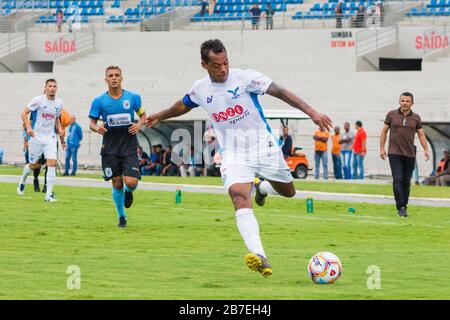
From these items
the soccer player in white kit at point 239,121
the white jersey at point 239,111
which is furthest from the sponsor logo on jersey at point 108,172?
the white jersey at point 239,111

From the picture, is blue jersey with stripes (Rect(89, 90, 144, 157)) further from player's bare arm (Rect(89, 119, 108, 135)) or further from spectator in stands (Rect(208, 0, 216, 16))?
spectator in stands (Rect(208, 0, 216, 16))

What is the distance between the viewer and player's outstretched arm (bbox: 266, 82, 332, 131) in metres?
11.5

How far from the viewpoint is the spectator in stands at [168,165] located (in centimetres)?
3806

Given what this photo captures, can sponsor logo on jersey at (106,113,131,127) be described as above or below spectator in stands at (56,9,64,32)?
below

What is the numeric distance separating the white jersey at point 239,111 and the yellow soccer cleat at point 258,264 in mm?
1571

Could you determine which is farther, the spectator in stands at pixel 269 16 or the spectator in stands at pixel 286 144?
the spectator in stands at pixel 269 16

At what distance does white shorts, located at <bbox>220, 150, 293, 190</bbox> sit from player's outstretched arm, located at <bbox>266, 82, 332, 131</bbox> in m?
0.82

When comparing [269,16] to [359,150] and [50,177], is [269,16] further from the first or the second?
[50,177]

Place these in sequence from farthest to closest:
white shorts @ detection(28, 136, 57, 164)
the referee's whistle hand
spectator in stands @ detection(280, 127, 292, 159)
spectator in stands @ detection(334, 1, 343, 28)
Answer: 1. spectator in stands @ detection(334, 1, 343, 28)
2. spectator in stands @ detection(280, 127, 292, 159)
3. white shorts @ detection(28, 136, 57, 164)
4. the referee's whistle hand

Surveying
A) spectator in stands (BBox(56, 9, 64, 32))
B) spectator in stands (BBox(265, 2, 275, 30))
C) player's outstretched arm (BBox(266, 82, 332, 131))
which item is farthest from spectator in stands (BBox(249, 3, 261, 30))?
player's outstretched arm (BBox(266, 82, 332, 131))

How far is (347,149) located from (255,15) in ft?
47.4

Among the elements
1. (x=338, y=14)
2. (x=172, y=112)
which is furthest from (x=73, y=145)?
(x=172, y=112)

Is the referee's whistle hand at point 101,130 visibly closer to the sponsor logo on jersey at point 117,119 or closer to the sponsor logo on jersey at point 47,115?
the sponsor logo on jersey at point 117,119

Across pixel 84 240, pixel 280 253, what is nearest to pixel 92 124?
pixel 84 240
